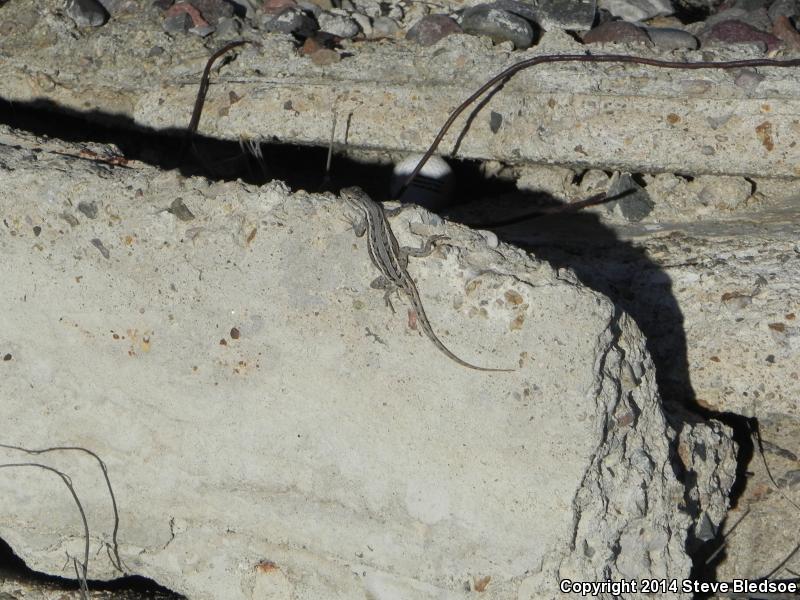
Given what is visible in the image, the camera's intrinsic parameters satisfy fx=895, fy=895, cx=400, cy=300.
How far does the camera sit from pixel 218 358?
8.25 ft

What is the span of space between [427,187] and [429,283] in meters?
1.06

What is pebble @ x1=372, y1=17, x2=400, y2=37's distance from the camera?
12.4 feet

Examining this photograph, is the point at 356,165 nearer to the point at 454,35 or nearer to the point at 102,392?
the point at 454,35

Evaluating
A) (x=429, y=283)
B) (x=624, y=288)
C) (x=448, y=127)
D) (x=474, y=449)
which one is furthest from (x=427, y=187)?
(x=474, y=449)

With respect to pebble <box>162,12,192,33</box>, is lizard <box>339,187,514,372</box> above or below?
below

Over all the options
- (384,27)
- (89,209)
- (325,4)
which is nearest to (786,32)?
(384,27)

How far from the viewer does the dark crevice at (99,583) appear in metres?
2.87

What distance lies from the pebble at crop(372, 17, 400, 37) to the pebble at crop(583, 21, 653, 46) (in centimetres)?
80

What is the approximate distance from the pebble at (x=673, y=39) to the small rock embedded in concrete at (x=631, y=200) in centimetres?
Result: 56

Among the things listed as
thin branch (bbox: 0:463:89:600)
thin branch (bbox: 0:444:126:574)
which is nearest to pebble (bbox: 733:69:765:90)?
thin branch (bbox: 0:444:126:574)

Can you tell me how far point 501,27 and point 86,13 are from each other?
5.81 feet

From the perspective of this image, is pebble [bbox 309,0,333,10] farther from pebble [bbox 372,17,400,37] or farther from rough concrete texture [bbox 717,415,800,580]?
rough concrete texture [bbox 717,415,800,580]

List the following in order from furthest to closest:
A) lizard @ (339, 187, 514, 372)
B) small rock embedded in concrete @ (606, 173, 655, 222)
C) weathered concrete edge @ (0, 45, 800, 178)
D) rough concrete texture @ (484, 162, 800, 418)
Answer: small rock embedded in concrete @ (606, 173, 655, 222), weathered concrete edge @ (0, 45, 800, 178), rough concrete texture @ (484, 162, 800, 418), lizard @ (339, 187, 514, 372)

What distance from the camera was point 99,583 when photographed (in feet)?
9.57
